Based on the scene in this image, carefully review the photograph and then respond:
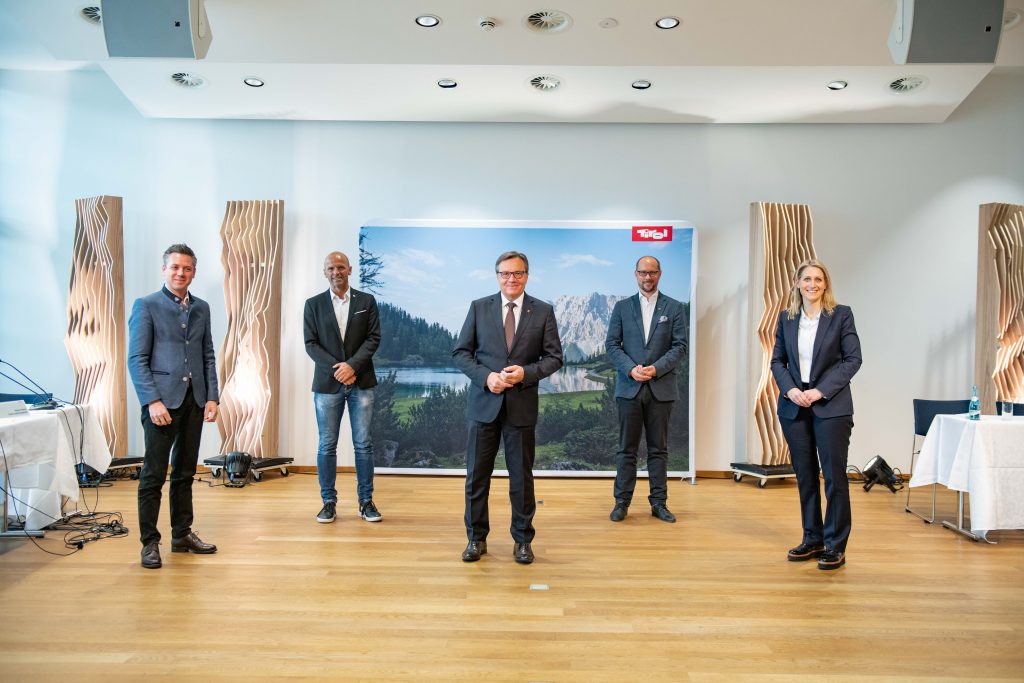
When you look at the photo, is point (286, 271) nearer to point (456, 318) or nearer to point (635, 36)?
point (456, 318)

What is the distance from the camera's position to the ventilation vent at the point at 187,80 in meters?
5.95

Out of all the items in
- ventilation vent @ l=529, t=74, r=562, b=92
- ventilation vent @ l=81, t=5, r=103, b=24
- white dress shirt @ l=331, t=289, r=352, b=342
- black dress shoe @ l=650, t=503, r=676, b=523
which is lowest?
black dress shoe @ l=650, t=503, r=676, b=523

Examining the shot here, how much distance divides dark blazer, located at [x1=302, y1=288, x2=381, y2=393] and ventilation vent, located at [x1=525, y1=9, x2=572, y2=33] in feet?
7.94

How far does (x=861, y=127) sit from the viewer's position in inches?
266

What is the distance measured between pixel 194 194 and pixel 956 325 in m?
7.45

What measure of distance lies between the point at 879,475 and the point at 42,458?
628cm

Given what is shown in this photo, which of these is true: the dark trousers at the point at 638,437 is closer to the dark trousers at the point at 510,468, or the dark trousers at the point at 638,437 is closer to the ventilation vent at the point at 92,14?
the dark trousers at the point at 510,468

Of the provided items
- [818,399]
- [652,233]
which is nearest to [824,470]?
[818,399]

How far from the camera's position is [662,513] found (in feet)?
16.2

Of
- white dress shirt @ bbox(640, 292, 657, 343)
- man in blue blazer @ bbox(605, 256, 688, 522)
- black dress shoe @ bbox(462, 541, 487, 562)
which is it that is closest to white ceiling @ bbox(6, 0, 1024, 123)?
man in blue blazer @ bbox(605, 256, 688, 522)

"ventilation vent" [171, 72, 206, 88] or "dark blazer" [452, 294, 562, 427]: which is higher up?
"ventilation vent" [171, 72, 206, 88]

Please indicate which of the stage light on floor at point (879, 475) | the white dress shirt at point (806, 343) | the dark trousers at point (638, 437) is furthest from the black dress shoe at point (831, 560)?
the stage light on floor at point (879, 475)

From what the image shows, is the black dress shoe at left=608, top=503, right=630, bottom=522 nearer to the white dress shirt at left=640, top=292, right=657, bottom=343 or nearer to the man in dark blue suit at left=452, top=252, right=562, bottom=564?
the man in dark blue suit at left=452, top=252, right=562, bottom=564

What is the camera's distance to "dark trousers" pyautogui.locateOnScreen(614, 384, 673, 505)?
4.88 meters
